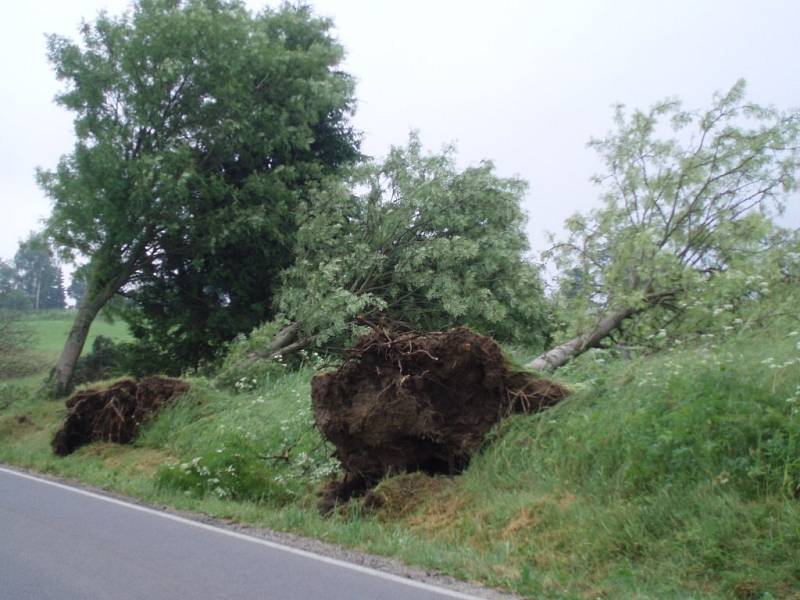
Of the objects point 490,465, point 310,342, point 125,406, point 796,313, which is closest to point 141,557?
point 490,465

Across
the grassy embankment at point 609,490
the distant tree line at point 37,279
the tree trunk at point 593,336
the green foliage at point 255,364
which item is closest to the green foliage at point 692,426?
the grassy embankment at point 609,490

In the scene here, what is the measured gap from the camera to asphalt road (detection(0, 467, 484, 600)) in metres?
5.71

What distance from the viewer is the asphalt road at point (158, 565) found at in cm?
571

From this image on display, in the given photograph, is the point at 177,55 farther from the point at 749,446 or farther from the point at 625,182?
the point at 749,446

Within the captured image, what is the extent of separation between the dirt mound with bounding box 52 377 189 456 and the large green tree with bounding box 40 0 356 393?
21.8 ft

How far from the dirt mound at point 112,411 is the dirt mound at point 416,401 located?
5.93 m

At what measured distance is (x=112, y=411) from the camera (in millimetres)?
15062

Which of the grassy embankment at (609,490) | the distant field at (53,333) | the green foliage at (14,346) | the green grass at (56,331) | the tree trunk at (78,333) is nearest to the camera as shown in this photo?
the grassy embankment at (609,490)

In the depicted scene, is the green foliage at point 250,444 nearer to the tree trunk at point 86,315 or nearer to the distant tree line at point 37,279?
the tree trunk at point 86,315

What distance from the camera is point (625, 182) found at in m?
13.7

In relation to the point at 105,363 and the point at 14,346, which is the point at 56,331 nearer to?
the point at 14,346

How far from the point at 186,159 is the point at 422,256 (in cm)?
688

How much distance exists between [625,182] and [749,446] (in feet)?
24.8

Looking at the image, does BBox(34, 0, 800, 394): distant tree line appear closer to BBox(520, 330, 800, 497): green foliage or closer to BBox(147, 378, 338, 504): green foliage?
BBox(147, 378, 338, 504): green foliage
